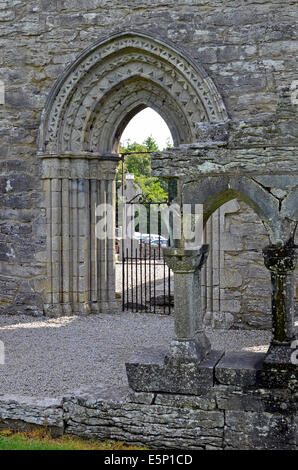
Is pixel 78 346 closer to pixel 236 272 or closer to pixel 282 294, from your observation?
pixel 236 272

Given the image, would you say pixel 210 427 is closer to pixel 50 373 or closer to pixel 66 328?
pixel 50 373

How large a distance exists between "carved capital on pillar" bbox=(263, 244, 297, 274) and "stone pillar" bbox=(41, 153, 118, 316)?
4.59 metres

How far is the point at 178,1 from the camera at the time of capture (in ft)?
25.1

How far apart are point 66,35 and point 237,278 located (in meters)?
4.51

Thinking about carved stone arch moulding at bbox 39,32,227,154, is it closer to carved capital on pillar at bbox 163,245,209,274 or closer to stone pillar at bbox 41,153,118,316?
stone pillar at bbox 41,153,118,316

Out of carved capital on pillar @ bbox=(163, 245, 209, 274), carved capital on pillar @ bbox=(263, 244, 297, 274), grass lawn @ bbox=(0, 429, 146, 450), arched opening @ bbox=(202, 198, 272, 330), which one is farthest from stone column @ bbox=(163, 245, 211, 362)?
arched opening @ bbox=(202, 198, 272, 330)

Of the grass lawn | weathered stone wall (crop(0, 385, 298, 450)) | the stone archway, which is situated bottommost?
the grass lawn

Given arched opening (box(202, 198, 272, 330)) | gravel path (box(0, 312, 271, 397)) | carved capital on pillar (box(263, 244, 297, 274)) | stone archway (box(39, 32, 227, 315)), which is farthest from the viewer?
stone archway (box(39, 32, 227, 315))

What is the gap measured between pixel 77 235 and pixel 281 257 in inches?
185

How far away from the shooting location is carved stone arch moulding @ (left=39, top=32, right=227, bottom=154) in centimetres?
777

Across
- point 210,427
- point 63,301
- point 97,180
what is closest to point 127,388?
point 210,427

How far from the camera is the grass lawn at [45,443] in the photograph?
158 inches

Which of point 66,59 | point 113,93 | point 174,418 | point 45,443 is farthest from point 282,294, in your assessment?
point 66,59

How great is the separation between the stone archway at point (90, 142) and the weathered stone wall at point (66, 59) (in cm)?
24
